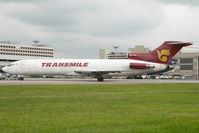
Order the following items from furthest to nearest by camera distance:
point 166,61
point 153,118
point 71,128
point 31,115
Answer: point 166,61
point 31,115
point 153,118
point 71,128

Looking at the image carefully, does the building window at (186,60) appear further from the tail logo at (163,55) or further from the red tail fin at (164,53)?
the tail logo at (163,55)

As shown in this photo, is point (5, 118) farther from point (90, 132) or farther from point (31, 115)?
point (90, 132)

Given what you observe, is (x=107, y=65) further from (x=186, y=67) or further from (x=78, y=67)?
(x=186, y=67)

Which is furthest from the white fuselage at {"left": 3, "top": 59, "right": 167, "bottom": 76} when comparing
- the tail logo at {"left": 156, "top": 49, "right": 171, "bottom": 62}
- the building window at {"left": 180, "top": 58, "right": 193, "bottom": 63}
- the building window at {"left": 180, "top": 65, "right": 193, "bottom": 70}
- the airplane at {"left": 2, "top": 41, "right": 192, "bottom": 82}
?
the building window at {"left": 180, "top": 58, "right": 193, "bottom": 63}

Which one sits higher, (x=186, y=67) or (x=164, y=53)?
(x=164, y=53)

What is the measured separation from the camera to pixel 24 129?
30.3 ft

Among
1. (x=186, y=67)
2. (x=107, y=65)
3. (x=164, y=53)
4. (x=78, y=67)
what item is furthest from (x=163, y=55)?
(x=186, y=67)

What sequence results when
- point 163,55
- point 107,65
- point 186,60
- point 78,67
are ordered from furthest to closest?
point 186,60 → point 107,65 → point 78,67 → point 163,55

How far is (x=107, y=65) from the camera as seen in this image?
57.5 metres

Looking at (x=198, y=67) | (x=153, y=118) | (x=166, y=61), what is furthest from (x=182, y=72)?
(x=153, y=118)

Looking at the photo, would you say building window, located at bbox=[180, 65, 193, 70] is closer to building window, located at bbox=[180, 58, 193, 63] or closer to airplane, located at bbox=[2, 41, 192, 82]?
building window, located at bbox=[180, 58, 193, 63]

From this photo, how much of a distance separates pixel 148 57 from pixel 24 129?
164ft

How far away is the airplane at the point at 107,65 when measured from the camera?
55963mm

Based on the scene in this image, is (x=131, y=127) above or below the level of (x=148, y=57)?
below
